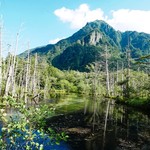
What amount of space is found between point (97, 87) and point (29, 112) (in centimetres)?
11135

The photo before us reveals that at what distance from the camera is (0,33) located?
4109 cm

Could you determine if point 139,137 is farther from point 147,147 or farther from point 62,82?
point 62,82

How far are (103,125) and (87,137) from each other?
7.74 metres

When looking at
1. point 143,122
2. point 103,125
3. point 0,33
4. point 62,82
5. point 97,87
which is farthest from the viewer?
point 62,82

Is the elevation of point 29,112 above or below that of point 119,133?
above

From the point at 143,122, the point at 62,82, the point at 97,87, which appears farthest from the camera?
the point at 62,82

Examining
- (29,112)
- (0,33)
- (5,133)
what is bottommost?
(5,133)

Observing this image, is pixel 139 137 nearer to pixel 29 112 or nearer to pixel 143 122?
pixel 143 122

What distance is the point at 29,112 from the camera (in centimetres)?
856

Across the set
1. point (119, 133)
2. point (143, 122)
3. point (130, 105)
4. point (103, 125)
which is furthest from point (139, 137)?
point (130, 105)

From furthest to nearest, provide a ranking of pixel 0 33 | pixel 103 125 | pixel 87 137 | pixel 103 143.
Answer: pixel 0 33 → pixel 103 125 → pixel 87 137 → pixel 103 143

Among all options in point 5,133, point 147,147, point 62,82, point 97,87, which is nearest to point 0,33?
point 147,147

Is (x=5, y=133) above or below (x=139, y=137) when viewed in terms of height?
above

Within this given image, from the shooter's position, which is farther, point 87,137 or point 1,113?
point 87,137
